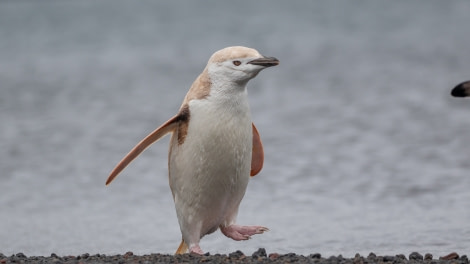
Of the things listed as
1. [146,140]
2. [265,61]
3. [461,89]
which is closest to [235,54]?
[265,61]

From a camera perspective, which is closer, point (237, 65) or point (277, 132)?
point (237, 65)

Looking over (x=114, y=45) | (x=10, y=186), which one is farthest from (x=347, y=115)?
(x=114, y=45)

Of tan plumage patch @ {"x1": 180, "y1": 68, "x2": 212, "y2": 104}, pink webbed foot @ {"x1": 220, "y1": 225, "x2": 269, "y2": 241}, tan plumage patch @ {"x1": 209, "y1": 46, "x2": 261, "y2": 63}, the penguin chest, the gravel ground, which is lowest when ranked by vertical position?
the gravel ground

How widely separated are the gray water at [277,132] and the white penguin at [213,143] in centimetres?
108

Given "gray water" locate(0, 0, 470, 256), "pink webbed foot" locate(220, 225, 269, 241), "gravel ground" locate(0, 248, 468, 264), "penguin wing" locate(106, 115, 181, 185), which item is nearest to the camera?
"gravel ground" locate(0, 248, 468, 264)

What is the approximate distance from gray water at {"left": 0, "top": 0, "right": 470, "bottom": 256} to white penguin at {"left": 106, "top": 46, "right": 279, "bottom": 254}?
1077 millimetres

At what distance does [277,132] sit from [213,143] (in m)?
6.77

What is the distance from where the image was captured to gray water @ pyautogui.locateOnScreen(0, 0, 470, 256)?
7207 millimetres

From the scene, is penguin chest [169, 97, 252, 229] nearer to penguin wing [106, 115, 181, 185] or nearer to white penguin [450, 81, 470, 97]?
penguin wing [106, 115, 181, 185]

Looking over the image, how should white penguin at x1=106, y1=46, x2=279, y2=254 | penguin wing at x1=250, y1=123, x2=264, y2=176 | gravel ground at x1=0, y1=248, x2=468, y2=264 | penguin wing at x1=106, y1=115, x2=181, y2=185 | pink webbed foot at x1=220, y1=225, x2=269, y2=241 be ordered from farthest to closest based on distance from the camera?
penguin wing at x1=250, y1=123, x2=264, y2=176 → pink webbed foot at x1=220, y1=225, x2=269, y2=241 → penguin wing at x1=106, y1=115, x2=181, y2=185 → white penguin at x1=106, y1=46, x2=279, y2=254 → gravel ground at x1=0, y1=248, x2=468, y2=264

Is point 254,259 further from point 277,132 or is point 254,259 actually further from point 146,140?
point 277,132

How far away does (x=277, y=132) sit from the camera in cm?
1191

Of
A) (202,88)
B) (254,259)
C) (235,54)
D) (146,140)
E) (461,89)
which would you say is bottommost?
(254,259)

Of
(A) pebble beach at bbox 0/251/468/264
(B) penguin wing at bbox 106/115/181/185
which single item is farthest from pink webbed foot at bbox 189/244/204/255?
(B) penguin wing at bbox 106/115/181/185
